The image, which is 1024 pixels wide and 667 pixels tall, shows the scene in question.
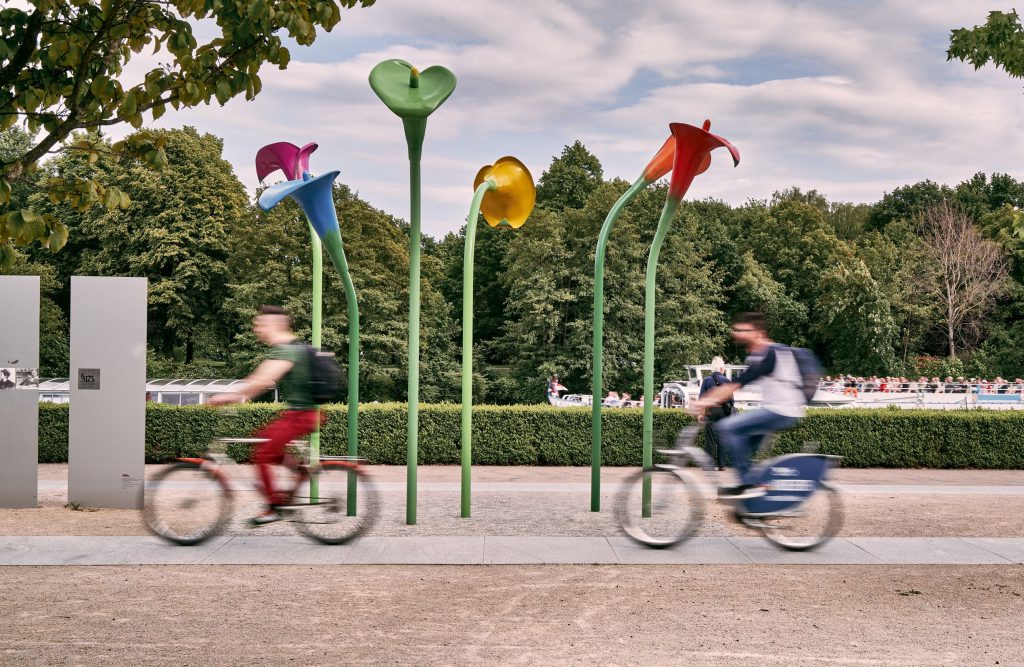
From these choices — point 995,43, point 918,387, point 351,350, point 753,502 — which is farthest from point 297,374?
point 918,387

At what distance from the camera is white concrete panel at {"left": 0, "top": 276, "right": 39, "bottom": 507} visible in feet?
33.7

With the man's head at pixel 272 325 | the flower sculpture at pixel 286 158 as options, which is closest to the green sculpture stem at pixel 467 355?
the flower sculpture at pixel 286 158

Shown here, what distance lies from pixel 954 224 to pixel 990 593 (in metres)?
49.1

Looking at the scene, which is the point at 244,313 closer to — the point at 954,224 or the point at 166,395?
the point at 166,395

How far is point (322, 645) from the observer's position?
531 cm

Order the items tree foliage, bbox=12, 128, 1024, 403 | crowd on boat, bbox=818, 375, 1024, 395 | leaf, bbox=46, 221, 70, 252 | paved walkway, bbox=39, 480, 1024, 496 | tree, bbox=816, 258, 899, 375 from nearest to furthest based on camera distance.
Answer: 1. leaf, bbox=46, 221, 70, 252
2. paved walkway, bbox=39, 480, 1024, 496
3. crowd on boat, bbox=818, 375, 1024, 395
4. tree foliage, bbox=12, 128, 1024, 403
5. tree, bbox=816, 258, 899, 375

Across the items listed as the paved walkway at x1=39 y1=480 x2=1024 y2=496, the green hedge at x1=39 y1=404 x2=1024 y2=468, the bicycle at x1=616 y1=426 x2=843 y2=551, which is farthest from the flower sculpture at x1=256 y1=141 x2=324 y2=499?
the green hedge at x1=39 y1=404 x2=1024 y2=468

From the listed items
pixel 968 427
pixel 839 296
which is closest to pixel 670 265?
pixel 839 296

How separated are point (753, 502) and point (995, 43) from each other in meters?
7.35

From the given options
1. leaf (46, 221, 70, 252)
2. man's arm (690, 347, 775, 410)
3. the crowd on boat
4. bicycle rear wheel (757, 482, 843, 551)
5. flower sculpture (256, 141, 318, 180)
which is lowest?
bicycle rear wheel (757, 482, 843, 551)

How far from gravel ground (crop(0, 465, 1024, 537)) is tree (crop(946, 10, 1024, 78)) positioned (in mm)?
5450

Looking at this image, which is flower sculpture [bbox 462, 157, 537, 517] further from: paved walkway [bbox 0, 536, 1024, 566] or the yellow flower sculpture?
paved walkway [bbox 0, 536, 1024, 566]

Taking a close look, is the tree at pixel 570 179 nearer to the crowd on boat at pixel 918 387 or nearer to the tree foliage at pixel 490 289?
the tree foliage at pixel 490 289

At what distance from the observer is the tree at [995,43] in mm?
11492
